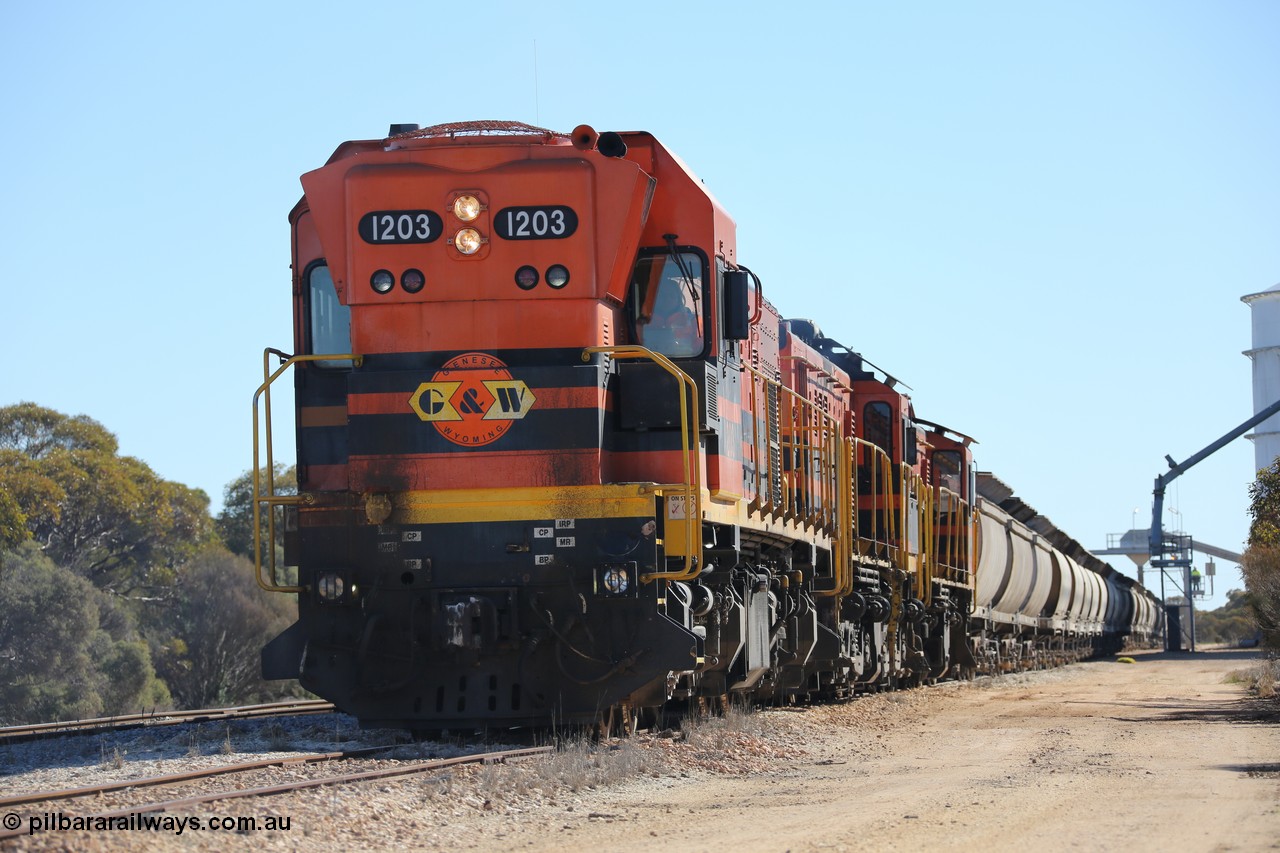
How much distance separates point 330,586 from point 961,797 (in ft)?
14.2

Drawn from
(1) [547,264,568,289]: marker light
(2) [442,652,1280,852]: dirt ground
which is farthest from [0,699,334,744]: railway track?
(2) [442,652,1280,852]: dirt ground

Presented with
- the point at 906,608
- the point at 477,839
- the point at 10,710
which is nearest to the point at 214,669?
the point at 10,710

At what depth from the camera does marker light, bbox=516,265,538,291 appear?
10828mm

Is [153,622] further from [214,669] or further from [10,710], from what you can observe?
[10,710]

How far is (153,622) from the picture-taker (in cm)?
4394

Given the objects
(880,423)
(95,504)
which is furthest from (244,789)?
(95,504)

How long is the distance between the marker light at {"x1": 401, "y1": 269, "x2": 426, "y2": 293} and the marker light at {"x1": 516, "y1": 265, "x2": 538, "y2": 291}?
2.11 ft

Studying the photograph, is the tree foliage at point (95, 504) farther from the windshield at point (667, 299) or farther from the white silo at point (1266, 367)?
the white silo at point (1266, 367)

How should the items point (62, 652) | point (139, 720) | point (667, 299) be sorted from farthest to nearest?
point (62, 652) → point (139, 720) → point (667, 299)

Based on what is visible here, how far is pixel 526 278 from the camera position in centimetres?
1084

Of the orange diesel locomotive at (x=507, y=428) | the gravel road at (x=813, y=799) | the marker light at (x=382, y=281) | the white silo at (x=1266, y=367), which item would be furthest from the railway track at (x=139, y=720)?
the white silo at (x=1266, y=367)

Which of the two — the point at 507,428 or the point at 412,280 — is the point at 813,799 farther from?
the point at 412,280

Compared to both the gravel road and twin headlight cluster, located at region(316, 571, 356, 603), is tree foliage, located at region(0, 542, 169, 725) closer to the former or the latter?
the gravel road

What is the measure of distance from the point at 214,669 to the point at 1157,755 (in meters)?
28.0
